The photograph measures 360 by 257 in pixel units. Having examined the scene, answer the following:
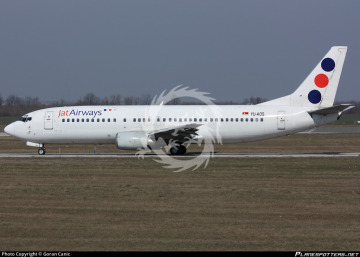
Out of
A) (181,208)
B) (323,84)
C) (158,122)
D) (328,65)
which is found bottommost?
(181,208)

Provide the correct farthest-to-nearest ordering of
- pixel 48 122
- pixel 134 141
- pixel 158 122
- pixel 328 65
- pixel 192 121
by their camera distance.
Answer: pixel 48 122 < pixel 158 122 < pixel 192 121 < pixel 328 65 < pixel 134 141

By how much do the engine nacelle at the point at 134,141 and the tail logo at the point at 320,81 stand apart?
10477mm

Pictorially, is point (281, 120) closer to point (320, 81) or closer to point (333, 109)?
point (333, 109)

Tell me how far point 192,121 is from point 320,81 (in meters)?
8.41

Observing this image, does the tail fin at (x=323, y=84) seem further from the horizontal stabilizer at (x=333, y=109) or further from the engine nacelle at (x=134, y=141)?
the engine nacelle at (x=134, y=141)

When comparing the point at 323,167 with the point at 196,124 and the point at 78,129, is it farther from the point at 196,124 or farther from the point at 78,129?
the point at 78,129

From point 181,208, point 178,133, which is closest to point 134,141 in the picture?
point 178,133

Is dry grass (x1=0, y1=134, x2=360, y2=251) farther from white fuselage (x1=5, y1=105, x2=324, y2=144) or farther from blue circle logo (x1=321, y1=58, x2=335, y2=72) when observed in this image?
blue circle logo (x1=321, y1=58, x2=335, y2=72)

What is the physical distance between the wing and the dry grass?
18.9 ft

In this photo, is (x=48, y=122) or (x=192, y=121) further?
(x=48, y=122)

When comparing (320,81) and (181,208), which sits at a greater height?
(320,81)

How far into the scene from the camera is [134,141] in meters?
33.7

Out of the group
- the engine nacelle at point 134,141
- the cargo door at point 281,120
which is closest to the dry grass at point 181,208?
the engine nacelle at point 134,141

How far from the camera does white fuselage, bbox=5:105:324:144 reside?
34688 mm
